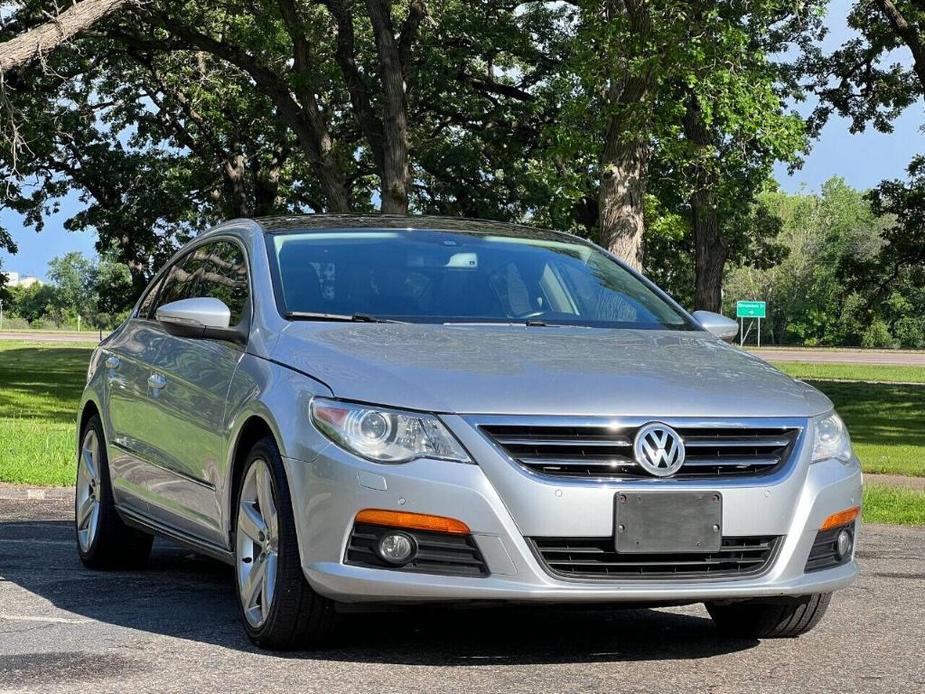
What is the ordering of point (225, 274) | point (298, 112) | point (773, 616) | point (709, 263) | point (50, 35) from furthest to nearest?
point (709, 263), point (298, 112), point (50, 35), point (225, 274), point (773, 616)

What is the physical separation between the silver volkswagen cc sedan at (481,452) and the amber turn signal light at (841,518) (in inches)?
0.8

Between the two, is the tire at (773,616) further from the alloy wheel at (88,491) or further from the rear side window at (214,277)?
the alloy wheel at (88,491)

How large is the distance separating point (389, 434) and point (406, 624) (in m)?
1.51

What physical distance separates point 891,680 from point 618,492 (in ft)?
3.98

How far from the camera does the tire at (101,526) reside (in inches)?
312

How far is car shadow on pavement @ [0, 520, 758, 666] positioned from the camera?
227 inches

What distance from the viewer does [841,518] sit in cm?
566

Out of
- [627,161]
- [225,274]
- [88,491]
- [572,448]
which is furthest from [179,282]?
[627,161]

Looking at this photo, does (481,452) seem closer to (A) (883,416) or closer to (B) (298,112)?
(B) (298,112)

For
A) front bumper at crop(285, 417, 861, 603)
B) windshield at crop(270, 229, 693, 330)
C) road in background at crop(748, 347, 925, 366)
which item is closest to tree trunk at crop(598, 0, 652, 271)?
windshield at crop(270, 229, 693, 330)

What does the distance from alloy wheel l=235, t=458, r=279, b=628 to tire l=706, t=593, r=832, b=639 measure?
5.66 ft

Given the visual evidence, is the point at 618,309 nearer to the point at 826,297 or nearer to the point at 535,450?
the point at 535,450

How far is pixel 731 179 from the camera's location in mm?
24562

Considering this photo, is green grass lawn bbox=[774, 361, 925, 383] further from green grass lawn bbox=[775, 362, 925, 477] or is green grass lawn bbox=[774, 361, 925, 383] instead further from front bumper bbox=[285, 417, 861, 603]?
front bumper bbox=[285, 417, 861, 603]
